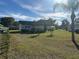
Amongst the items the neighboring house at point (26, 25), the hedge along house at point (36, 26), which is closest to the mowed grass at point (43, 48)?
the hedge along house at point (36, 26)

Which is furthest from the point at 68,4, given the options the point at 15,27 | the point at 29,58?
the point at 15,27

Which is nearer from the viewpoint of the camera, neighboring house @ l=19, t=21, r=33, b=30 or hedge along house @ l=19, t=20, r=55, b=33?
hedge along house @ l=19, t=20, r=55, b=33

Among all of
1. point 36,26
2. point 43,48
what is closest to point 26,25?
point 36,26

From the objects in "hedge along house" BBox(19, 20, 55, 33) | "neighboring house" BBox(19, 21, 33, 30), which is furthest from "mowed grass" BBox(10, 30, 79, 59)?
"neighboring house" BBox(19, 21, 33, 30)

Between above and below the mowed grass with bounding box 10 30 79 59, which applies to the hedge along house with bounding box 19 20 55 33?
above

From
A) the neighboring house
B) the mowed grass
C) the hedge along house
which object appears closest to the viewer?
the mowed grass

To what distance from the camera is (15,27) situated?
72688 mm

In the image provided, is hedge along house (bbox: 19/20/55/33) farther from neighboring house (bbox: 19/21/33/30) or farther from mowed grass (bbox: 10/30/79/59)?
mowed grass (bbox: 10/30/79/59)

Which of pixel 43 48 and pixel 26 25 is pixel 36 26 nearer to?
pixel 26 25

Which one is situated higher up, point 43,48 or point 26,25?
point 26,25

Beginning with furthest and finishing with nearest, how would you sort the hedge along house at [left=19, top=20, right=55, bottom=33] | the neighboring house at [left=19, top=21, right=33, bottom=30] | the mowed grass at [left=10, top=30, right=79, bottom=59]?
the neighboring house at [left=19, top=21, right=33, bottom=30] < the hedge along house at [left=19, top=20, right=55, bottom=33] < the mowed grass at [left=10, top=30, right=79, bottom=59]

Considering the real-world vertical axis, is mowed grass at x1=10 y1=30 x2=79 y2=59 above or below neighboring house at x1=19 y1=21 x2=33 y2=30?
below

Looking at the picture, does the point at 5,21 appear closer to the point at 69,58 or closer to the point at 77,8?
the point at 77,8

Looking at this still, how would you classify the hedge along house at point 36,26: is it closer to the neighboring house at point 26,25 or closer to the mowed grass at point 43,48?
the neighboring house at point 26,25
